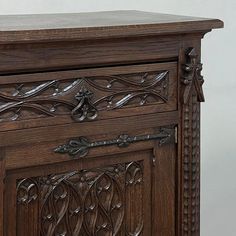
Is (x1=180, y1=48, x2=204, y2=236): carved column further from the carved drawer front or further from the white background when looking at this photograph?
the white background

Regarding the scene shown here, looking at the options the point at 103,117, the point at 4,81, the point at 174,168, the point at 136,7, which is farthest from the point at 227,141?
the point at 4,81

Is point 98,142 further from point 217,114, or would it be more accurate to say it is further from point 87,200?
point 217,114

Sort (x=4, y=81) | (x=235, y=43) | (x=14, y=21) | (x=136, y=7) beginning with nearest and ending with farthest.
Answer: (x=4, y=81) < (x=14, y=21) < (x=136, y=7) < (x=235, y=43)

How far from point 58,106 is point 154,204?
12.6 inches

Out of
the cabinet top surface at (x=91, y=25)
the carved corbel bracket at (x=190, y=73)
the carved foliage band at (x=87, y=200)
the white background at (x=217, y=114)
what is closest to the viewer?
the cabinet top surface at (x=91, y=25)

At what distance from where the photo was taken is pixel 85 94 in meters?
1.49

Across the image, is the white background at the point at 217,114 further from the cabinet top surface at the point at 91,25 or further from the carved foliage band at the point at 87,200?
the carved foliage band at the point at 87,200

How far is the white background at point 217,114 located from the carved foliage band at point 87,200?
2.80 feet

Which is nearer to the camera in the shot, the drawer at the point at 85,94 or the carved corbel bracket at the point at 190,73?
the drawer at the point at 85,94

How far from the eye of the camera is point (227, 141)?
2.48 metres

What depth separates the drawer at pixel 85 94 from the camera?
1.41 m

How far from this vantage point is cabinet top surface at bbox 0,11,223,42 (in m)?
1.38

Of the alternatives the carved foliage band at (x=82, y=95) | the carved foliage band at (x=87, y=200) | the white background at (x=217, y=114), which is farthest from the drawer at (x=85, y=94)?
the white background at (x=217, y=114)

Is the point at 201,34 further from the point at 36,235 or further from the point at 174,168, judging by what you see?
the point at 36,235
